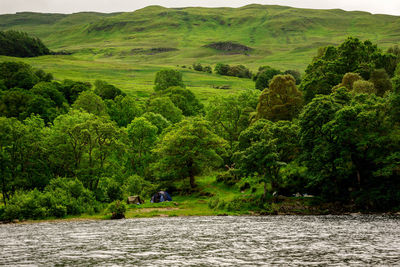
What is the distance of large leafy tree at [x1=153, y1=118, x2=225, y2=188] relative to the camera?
89062 mm

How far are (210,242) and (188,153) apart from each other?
4821cm

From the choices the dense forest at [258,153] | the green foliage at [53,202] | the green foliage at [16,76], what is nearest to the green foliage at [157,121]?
the dense forest at [258,153]

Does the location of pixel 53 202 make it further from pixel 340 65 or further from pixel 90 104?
pixel 340 65

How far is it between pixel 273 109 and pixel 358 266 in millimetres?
66232

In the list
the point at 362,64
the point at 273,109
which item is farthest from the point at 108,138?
the point at 362,64

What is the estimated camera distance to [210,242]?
4100 centimetres

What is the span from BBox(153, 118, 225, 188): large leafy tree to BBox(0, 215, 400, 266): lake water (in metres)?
28.9

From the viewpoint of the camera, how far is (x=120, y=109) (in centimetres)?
14488

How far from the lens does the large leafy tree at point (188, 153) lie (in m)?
89.1

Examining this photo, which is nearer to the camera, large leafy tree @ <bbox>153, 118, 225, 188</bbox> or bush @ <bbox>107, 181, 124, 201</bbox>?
bush @ <bbox>107, 181, 124, 201</bbox>

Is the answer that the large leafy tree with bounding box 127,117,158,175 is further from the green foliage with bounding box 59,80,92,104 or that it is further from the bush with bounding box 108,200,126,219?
the green foliage with bounding box 59,80,92,104

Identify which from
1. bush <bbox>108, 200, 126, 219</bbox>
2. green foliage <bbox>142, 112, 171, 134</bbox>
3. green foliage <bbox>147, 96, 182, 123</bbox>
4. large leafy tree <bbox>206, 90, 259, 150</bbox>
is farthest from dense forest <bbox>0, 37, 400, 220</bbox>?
green foliage <bbox>147, 96, 182, 123</bbox>

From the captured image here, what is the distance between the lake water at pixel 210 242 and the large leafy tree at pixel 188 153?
1136 inches

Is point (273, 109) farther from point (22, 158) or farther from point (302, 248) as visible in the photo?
point (302, 248)
